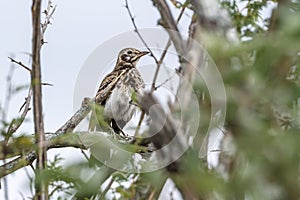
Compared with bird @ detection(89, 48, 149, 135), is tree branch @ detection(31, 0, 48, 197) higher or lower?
higher

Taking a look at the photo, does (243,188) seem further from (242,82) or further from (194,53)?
(194,53)

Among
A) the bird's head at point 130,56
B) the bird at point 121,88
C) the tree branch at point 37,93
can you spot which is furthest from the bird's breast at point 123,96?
the tree branch at point 37,93

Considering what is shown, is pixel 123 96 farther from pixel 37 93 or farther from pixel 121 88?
pixel 37 93

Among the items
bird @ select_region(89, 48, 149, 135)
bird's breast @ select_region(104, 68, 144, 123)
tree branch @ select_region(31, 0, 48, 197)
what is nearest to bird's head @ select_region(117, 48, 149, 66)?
bird @ select_region(89, 48, 149, 135)

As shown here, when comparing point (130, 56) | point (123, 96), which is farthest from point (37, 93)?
point (130, 56)

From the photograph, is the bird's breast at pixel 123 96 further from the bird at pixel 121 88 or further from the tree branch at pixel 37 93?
the tree branch at pixel 37 93

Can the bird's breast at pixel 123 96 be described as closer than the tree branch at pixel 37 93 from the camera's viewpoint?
No

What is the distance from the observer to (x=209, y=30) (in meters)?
0.54

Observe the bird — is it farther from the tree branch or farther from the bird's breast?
the tree branch

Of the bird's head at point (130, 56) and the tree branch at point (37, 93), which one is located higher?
the tree branch at point (37, 93)

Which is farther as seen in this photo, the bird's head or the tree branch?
the bird's head

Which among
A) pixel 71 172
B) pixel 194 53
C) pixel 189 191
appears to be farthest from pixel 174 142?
pixel 71 172

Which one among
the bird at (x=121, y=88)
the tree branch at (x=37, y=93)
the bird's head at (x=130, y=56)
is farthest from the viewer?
the bird's head at (x=130, y=56)

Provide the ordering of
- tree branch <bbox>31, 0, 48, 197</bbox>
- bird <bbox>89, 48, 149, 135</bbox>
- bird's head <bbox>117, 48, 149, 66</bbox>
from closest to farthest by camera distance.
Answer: tree branch <bbox>31, 0, 48, 197</bbox>, bird <bbox>89, 48, 149, 135</bbox>, bird's head <bbox>117, 48, 149, 66</bbox>
